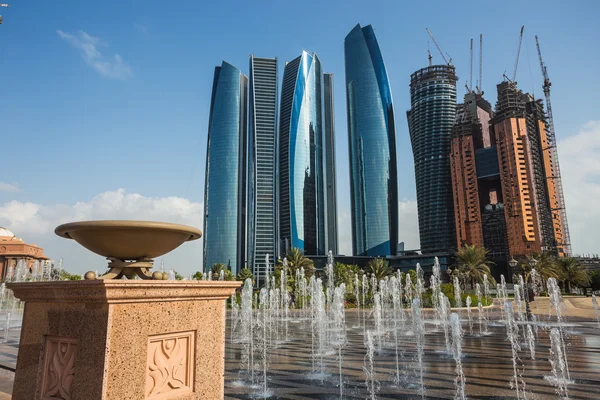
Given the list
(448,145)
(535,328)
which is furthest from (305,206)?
(535,328)

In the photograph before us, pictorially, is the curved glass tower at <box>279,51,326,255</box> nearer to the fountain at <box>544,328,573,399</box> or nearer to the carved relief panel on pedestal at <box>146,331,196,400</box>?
the fountain at <box>544,328,573,399</box>

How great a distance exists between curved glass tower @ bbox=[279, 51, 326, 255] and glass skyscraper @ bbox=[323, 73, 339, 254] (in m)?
22.0

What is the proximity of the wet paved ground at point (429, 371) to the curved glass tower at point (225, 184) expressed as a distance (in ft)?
328

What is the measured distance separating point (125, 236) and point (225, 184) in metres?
113

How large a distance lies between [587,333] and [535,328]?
6.98 feet

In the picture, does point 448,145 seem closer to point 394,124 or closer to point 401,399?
point 394,124

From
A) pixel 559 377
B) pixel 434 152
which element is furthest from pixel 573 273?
pixel 434 152

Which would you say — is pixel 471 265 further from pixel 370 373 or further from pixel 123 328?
pixel 123 328

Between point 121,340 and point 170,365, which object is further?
point 170,365

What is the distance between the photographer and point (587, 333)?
1692 cm

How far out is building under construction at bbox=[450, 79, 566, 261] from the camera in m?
87.1

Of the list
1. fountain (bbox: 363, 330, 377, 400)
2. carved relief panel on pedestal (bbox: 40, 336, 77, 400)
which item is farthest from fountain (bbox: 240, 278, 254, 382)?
carved relief panel on pedestal (bbox: 40, 336, 77, 400)

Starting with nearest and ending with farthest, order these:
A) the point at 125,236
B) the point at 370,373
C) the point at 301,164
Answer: the point at 125,236 < the point at 370,373 < the point at 301,164

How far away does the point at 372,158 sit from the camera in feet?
371
